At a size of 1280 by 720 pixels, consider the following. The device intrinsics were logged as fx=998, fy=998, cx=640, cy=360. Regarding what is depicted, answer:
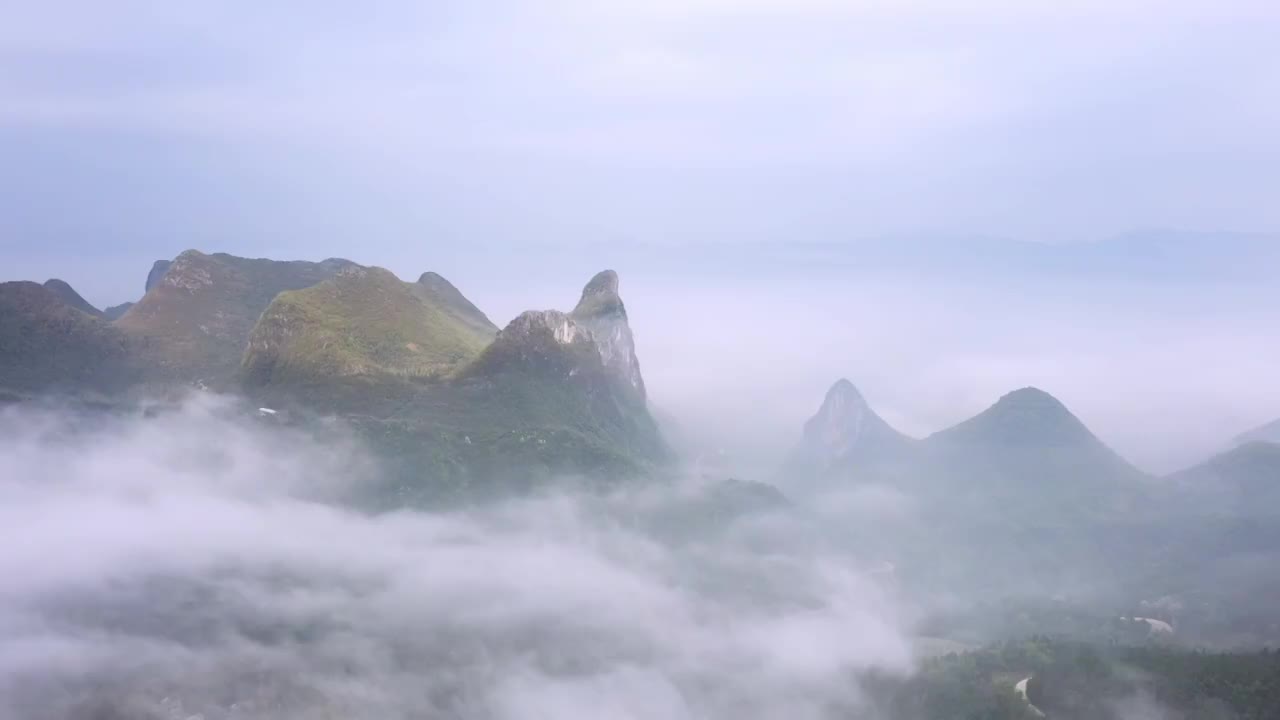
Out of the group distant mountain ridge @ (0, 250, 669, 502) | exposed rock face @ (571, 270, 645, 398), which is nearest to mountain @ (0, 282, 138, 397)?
distant mountain ridge @ (0, 250, 669, 502)

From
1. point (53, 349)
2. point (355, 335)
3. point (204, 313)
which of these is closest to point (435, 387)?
point (355, 335)

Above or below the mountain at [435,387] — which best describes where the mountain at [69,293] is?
above

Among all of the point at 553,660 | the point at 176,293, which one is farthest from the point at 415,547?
the point at 176,293

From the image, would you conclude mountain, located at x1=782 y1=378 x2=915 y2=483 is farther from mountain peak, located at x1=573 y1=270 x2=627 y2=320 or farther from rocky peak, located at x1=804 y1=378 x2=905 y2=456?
mountain peak, located at x1=573 y1=270 x2=627 y2=320

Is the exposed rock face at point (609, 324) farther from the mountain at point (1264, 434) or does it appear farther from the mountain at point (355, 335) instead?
the mountain at point (1264, 434)

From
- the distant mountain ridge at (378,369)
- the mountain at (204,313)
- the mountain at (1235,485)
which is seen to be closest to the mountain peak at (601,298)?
the distant mountain ridge at (378,369)
